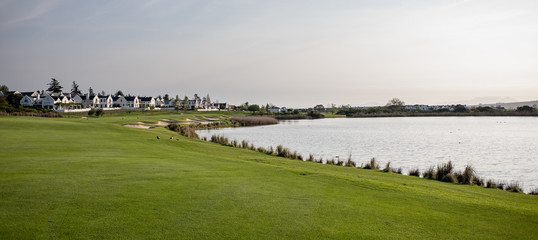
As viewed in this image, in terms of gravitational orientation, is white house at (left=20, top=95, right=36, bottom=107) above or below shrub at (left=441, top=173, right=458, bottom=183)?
above

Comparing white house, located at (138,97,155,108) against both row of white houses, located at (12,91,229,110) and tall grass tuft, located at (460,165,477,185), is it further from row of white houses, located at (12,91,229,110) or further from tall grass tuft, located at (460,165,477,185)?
tall grass tuft, located at (460,165,477,185)

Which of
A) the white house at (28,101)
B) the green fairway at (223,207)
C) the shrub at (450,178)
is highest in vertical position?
the white house at (28,101)

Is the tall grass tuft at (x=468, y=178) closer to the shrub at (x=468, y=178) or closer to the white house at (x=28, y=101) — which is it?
the shrub at (x=468, y=178)

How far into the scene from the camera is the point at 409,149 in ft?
113

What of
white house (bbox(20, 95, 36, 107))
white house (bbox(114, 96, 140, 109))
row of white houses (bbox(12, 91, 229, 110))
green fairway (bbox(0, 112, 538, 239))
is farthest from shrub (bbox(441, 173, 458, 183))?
white house (bbox(114, 96, 140, 109))

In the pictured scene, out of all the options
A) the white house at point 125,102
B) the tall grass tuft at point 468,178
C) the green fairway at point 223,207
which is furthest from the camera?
the white house at point 125,102

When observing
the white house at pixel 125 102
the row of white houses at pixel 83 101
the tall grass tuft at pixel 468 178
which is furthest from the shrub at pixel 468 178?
the white house at pixel 125 102

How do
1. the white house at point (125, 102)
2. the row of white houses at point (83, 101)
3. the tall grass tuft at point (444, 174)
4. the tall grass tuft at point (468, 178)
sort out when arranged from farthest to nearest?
the white house at point (125, 102) → the row of white houses at point (83, 101) → the tall grass tuft at point (444, 174) → the tall grass tuft at point (468, 178)

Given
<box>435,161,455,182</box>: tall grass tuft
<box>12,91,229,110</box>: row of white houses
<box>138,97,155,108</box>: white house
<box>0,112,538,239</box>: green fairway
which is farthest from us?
<box>138,97,155,108</box>: white house

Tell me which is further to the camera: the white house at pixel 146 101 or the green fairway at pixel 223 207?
the white house at pixel 146 101

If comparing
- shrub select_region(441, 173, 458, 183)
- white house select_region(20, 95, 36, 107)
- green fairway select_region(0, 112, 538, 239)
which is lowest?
shrub select_region(441, 173, 458, 183)

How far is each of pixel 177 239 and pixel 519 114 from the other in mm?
150363

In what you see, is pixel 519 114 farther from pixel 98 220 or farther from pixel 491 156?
pixel 98 220

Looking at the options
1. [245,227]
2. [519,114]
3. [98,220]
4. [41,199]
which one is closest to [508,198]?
[245,227]
